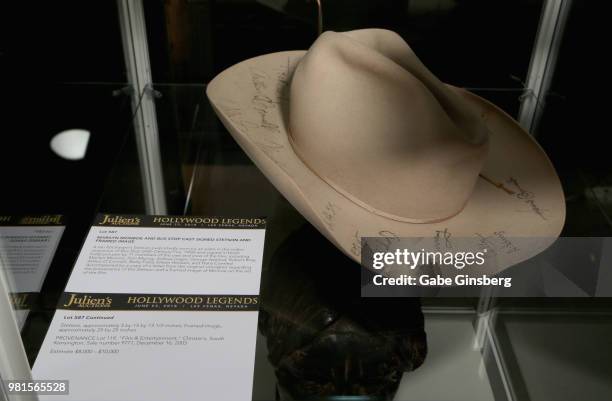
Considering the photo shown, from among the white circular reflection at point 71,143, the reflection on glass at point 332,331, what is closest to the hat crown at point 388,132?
the reflection on glass at point 332,331

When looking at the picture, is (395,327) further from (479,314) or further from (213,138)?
(213,138)

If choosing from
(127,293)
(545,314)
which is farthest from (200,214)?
(545,314)

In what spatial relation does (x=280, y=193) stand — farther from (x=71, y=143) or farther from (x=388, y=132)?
(x=71, y=143)

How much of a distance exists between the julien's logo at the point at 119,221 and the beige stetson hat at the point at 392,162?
25 cm

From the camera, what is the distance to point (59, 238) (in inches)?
45.0

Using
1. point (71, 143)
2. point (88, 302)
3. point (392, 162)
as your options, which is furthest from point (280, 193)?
point (71, 143)

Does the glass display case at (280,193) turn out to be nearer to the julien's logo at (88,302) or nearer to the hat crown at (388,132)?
the julien's logo at (88,302)

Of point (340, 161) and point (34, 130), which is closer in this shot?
point (340, 161)

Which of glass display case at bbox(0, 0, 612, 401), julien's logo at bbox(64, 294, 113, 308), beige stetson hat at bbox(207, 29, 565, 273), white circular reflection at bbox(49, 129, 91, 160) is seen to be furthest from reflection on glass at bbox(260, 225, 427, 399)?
white circular reflection at bbox(49, 129, 91, 160)

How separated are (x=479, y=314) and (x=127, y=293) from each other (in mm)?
Answer: 574

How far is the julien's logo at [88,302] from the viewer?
102 centimetres

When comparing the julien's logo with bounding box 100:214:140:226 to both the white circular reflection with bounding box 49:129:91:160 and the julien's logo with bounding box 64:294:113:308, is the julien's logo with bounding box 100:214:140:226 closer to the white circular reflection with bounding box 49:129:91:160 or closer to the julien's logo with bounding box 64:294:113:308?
the julien's logo with bounding box 64:294:113:308

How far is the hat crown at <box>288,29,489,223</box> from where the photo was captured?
98 centimetres

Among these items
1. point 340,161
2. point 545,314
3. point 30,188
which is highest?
point 340,161
